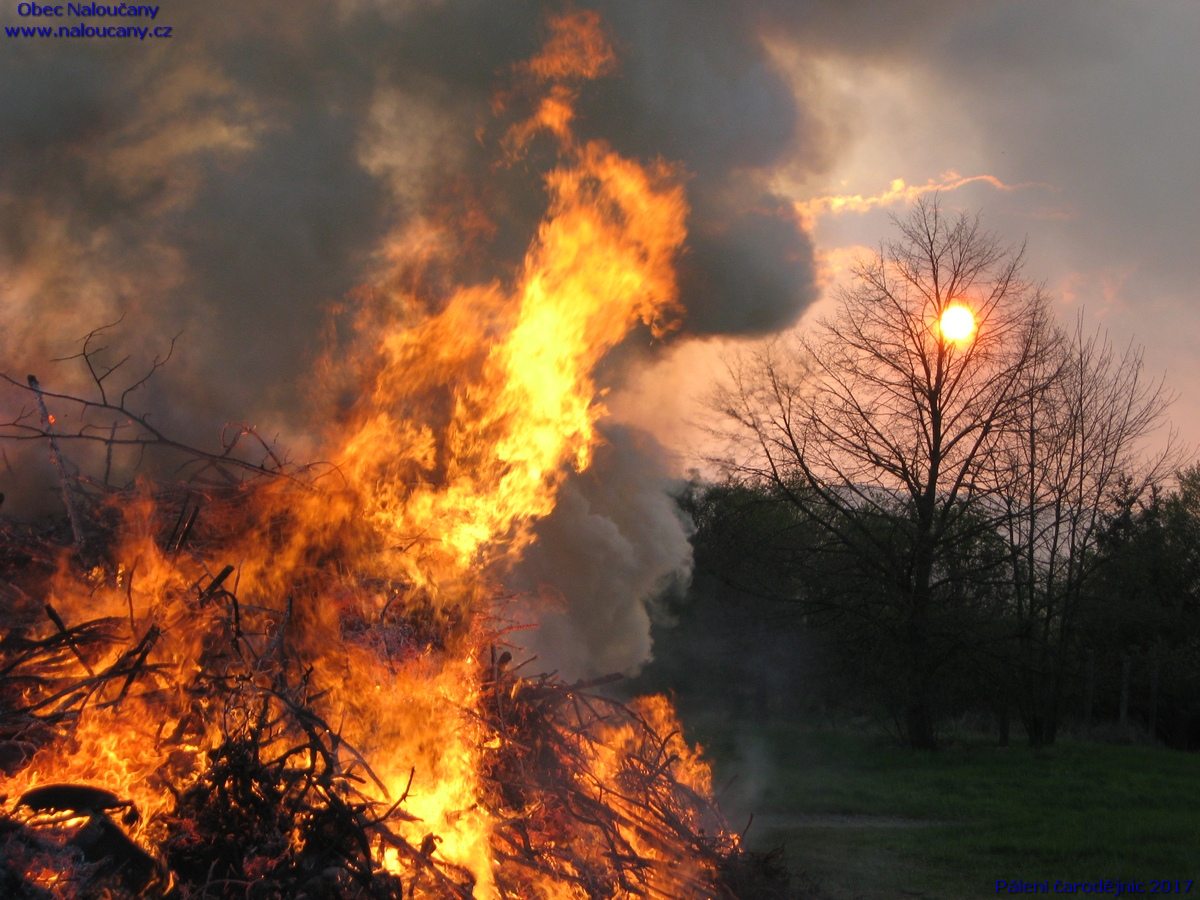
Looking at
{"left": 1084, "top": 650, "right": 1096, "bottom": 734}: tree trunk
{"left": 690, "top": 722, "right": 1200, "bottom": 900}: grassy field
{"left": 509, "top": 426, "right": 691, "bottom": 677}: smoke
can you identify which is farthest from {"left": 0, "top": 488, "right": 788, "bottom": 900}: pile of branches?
{"left": 1084, "top": 650, "right": 1096, "bottom": 734}: tree trunk

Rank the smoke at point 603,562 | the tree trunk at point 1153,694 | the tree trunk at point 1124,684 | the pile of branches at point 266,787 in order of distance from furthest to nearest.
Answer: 1. the tree trunk at point 1153,694
2. the tree trunk at point 1124,684
3. the smoke at point 603,562
4. the pile of branches at point 266,787

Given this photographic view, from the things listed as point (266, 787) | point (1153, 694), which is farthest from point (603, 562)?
point (1153, 694)

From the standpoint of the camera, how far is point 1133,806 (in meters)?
10.5

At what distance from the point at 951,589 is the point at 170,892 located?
1513 centimetres

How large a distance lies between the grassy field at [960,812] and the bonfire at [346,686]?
179 centimetres

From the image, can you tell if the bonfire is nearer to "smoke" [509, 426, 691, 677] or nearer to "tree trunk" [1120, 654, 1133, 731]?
"smoke" [509, 426, 691, 677]

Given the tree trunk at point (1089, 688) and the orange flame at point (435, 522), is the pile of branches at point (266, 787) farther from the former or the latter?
the tree trunk at point (1089, 688)

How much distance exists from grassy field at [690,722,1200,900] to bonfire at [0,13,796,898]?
179cm

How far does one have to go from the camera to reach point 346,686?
5.76 meters

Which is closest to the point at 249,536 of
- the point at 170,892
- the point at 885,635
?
the point at 170,892

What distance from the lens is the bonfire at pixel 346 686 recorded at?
4648 mm

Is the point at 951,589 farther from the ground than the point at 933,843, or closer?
farther from the ground

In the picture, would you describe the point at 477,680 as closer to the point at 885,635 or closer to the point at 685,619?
the point at 885,635

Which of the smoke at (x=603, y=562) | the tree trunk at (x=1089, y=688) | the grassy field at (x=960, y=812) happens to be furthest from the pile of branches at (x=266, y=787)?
the tree trunk at (x=1089, y=688)
